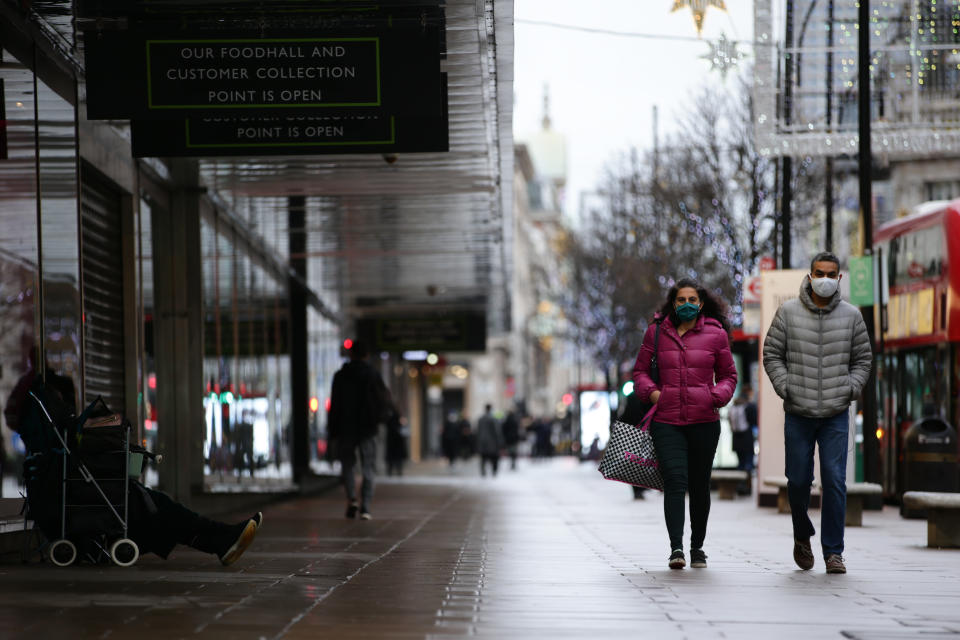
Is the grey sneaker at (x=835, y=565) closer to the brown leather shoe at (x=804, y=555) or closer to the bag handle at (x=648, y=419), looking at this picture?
the brown leather shoe at (x=804, y=555)

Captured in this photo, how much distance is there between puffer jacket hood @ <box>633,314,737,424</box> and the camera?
10.2m

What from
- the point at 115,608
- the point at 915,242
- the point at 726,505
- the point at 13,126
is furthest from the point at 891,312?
the point at 115,608

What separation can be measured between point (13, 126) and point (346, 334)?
87.0ft

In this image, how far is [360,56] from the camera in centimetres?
1110

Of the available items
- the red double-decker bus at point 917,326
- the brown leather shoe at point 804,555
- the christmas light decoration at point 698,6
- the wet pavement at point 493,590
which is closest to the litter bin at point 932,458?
the red double-decker bus at point 917,326

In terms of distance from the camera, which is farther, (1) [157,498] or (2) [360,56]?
(2) [360,56]

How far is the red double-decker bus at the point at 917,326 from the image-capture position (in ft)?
64.6

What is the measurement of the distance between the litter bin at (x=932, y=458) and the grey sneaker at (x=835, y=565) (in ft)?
31.0

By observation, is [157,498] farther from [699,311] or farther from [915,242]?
[915,242]

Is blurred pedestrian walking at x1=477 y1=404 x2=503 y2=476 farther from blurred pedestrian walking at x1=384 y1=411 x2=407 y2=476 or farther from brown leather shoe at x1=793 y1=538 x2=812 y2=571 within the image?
brown leather shoe at x1=793 y1=538 x2=812 y2=571

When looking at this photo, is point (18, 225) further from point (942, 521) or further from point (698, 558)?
point (942, 521)

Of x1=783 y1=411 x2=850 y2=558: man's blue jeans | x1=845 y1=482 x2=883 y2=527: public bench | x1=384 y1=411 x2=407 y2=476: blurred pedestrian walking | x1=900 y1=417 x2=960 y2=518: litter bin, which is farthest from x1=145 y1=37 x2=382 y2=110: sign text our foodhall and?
x1=384 y1=411 x2=407 y2=476: blurred pedestrian walking

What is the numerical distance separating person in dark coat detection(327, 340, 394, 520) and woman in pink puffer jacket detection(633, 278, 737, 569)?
23.2ft

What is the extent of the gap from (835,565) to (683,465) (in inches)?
44.1
